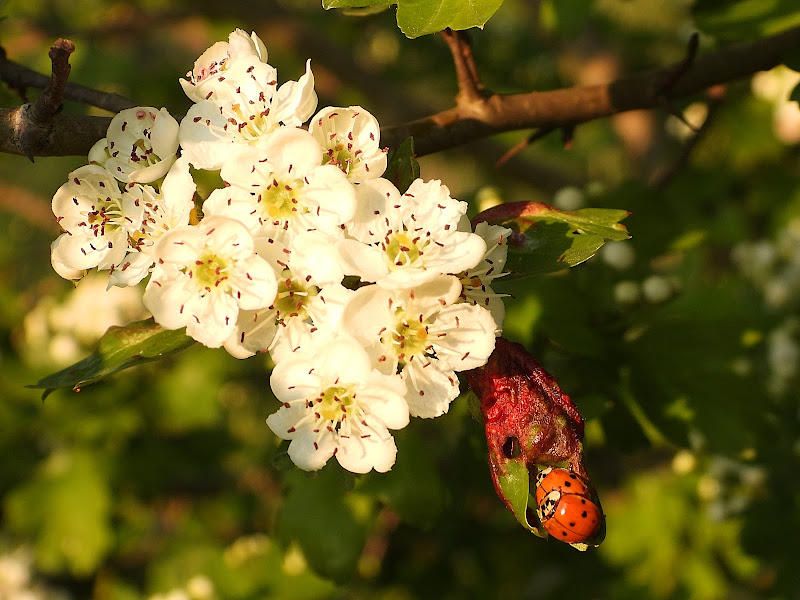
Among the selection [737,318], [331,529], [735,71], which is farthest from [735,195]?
[331,529]

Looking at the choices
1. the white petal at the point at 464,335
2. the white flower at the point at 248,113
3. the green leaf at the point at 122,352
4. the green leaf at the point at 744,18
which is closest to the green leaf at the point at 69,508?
the green leaf at the point at 122,352

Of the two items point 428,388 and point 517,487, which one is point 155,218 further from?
point 517,487

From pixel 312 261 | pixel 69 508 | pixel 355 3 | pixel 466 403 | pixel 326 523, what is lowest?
pixel 69 508

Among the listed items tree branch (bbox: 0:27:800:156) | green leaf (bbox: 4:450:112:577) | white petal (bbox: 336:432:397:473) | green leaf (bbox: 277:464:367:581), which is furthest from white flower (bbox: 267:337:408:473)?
green leaf (bbox: 4:450:112:577)

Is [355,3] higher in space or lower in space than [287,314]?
higher

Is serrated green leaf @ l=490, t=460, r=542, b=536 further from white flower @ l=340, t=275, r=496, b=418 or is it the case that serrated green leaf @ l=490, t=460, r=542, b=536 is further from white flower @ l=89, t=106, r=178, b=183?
white flower @ l=89, t=106, r=178, b=183

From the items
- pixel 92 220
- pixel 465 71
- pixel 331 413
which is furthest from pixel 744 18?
pixel 92 220

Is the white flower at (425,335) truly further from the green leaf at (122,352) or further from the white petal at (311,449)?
Answer: the green leaf at (122,352)
